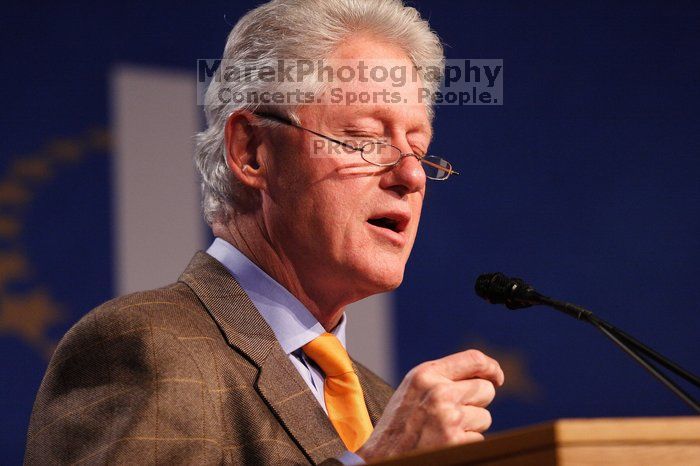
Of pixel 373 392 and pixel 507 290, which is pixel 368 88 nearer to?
pixel 507 290

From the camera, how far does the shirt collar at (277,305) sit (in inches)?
71.8

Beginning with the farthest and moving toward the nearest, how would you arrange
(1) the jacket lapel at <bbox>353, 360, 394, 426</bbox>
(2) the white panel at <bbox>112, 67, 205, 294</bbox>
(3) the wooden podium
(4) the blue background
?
(4) the blue background → (2) the white panel at <bbox>112, 67, 205, 294</bbox> → (1) the jacket lapel at <bbox>353, 360, 394, 426</bbox> → (3) the wooden podium

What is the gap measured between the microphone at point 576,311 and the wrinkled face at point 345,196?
0.28 metres

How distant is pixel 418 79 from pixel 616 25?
1.28 m

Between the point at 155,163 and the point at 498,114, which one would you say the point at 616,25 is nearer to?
the point at 498,114

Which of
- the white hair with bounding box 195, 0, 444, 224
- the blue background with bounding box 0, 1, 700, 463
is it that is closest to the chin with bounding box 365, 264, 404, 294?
the white hair with bounding box 195, 0, 444, 224

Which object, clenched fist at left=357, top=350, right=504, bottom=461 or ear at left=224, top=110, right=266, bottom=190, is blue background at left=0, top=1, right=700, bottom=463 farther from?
clenched fist at left=357, top=350, right=504, bottom=461

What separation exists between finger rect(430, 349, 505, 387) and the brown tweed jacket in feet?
0.74

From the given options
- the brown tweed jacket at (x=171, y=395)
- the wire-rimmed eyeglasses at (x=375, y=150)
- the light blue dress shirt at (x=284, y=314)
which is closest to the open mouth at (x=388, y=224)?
the wire-rimmed eyeglasses at (x=375, y=150)

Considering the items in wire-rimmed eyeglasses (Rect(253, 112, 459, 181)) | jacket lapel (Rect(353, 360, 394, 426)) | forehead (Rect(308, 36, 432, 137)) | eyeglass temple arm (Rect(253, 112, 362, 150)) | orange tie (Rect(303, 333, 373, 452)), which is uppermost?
forehead (Rect(308, 36, 432, 137))

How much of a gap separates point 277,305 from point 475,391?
495 mm

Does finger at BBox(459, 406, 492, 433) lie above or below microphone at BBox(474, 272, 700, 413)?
below

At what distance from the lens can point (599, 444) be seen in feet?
3.20

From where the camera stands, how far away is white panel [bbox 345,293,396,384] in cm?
273
